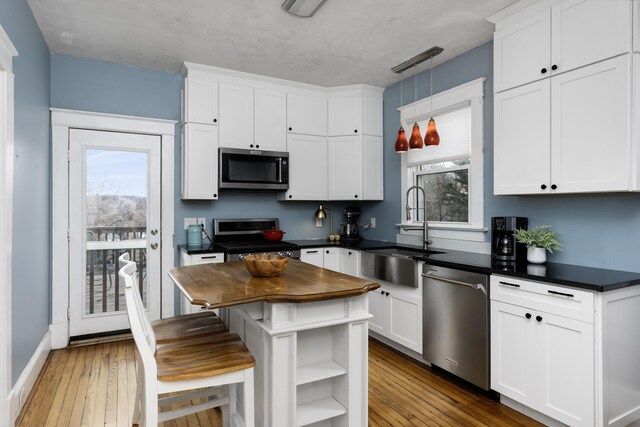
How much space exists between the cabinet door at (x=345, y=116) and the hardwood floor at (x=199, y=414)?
254 centimetres

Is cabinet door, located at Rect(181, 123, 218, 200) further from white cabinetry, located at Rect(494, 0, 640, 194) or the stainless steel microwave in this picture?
white cabinetry, located at Rect(494, 0, 640, 194)

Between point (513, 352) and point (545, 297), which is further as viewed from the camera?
point (513, 352)

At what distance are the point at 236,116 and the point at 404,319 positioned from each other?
105 inches

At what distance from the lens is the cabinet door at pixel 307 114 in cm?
434

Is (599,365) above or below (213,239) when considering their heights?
below

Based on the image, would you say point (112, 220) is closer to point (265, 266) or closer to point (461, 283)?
point (265, 266)

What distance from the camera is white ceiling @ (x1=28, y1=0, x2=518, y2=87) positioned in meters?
2.74

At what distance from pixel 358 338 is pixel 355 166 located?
2.74 metres

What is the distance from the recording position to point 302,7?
269 cm

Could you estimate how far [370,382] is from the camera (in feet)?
9.43

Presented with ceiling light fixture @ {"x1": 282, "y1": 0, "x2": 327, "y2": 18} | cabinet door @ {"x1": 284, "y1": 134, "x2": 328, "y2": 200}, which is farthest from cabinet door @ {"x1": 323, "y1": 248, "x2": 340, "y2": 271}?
ceiling light fixture @ {"x1": 282, "y1": 0, "x2": 327, "y2": 18}

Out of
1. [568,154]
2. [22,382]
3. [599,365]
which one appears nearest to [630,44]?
[568,154]

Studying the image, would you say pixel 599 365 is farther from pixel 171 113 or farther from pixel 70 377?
pixel 171 113

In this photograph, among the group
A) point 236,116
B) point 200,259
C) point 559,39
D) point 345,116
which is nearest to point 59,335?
point 200,259
